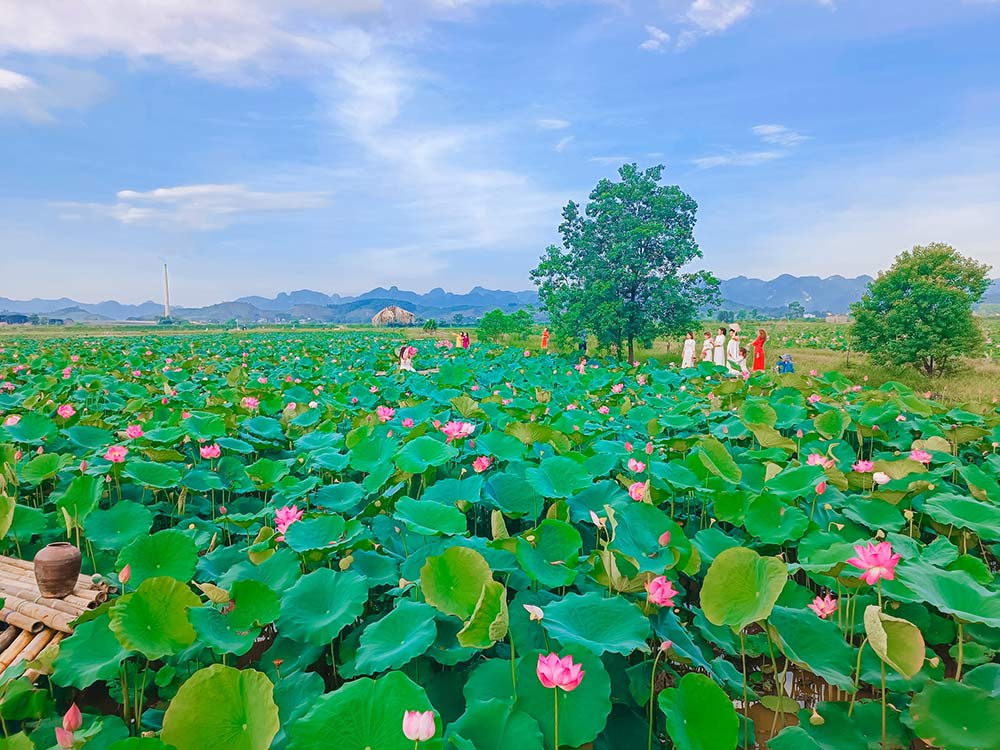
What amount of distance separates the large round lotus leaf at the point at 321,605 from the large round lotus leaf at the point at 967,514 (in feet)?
8.04

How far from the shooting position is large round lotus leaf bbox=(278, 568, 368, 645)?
5.57ft

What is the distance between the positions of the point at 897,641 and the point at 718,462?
5.64 feet

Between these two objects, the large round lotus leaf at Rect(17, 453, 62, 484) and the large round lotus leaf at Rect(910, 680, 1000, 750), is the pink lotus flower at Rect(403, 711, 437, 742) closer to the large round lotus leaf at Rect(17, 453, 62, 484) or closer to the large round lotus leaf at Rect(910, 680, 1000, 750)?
the large round lotus leaf at Rect(910, 680, 1000, 750)

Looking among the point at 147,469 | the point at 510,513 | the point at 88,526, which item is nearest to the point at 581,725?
the point at 510,513

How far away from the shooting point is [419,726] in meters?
1.04

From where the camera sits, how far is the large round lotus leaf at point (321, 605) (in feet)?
5.57

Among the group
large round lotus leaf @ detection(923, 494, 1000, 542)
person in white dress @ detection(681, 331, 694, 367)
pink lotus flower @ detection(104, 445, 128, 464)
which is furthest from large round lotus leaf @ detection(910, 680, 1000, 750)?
person in white dress @ detection(681, 331, 694, 367)

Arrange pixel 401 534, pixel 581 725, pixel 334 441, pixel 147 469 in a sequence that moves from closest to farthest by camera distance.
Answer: pixel 581 725 < pixel 401 534 < pixel 147 469 < pixel 334 441

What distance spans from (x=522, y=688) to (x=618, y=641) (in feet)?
0.93

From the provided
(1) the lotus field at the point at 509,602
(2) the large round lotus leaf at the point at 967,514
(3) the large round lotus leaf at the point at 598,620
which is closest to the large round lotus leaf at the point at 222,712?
(1) the lotus field at the point at 509,602

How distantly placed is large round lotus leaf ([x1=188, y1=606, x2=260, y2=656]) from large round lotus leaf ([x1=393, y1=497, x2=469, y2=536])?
674mm

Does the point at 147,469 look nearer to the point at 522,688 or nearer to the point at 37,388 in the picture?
the point at 522,688

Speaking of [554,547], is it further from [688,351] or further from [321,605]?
[688,351]

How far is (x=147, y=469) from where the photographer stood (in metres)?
3.06
